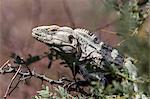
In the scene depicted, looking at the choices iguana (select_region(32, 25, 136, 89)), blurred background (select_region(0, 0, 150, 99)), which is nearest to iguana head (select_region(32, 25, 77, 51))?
iguana (select_region(32, 25, 136, 89))

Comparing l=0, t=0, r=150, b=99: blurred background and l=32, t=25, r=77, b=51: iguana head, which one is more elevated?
l=0, t=0, r=150, b=99: blurred background

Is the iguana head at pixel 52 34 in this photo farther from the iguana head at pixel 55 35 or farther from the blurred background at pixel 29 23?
the blurred background at pixel 29 23

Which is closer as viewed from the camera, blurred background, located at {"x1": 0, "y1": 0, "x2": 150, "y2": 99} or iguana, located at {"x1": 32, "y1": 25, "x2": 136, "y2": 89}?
iguana, located at {"x1": 32, "y1": 25, "x2": 136, "y2": 89}

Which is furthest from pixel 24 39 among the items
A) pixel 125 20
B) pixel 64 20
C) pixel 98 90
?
pixel 125 20

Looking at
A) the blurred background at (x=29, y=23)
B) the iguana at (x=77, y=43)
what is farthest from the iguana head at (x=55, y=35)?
the blurred background at (x=29, y=23)

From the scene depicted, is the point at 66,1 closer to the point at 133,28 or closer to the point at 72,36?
the point at 72,36

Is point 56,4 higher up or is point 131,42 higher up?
point 56,4

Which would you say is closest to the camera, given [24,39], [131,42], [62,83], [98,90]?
[131,42]

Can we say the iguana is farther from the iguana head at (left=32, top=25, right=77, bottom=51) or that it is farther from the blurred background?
the blurred background
